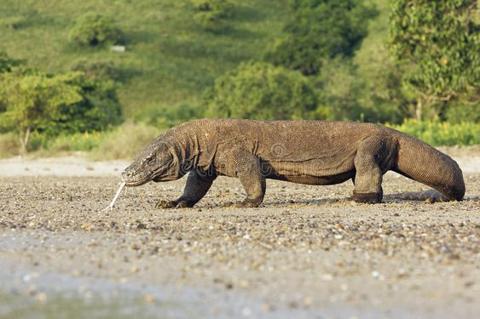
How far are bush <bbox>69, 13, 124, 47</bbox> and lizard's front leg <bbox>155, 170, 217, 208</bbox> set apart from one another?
59.1 metres

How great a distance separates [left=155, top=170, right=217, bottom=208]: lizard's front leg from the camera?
15172 mm

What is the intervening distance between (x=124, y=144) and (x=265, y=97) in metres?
16.9

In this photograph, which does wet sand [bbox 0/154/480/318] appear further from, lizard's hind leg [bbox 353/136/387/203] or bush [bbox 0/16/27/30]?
bush [bbox 0/16/27/30]

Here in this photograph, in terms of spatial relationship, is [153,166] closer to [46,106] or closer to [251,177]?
[251,177]

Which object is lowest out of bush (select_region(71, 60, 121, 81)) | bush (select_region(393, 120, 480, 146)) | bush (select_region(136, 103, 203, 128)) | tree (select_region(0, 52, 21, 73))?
bush (select_region(136, 103, 203, 128))

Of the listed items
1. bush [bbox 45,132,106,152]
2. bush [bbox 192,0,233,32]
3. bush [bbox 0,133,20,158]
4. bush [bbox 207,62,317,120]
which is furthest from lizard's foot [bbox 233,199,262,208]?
bush [bbox 192,0,233,32]

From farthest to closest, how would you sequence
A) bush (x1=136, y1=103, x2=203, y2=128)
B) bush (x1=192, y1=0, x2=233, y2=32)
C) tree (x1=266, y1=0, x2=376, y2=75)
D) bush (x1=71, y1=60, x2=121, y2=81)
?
bush (x1=192, y1=0, x2=233, y2=32) < tree (x1=266, y1=0, x2=376, y2=75) < bush (x1=71, y1=60, x2=121, y2=81) < bush (x1=136, y1=103, x2=203, y2=128)

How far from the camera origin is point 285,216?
13.8 metres

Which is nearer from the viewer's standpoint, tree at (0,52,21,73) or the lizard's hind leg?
the lizard's hind leg

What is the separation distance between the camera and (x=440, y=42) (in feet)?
128

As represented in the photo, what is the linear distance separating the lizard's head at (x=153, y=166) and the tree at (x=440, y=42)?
78.5ft

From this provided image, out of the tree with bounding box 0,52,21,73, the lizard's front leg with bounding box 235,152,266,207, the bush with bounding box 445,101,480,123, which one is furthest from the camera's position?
the tree with bounding box 0,52,21,73

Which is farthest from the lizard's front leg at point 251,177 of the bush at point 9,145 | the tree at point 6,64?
the tree at point 6,64

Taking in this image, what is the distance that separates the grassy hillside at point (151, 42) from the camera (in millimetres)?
69562
